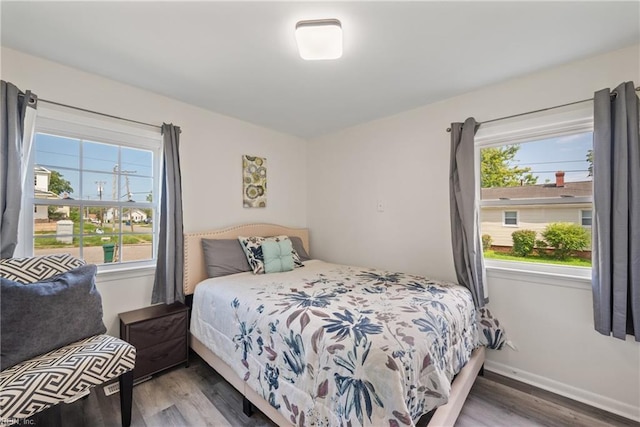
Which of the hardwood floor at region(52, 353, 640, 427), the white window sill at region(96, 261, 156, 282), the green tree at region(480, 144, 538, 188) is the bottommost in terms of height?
the hardwood floor at region(52, 353, 640, 427)

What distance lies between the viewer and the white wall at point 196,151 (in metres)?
1.92

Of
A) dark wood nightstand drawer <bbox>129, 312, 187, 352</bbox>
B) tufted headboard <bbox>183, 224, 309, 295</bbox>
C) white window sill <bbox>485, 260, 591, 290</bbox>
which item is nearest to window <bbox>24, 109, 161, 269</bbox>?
tufted headboard <bbox>183, 224, 309, 295</bbox>

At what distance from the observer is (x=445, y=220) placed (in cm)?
245

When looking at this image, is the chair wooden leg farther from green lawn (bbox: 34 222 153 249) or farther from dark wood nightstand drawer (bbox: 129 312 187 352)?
green lawn (bbox: 34 222 153 249)

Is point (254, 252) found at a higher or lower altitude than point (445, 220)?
lower

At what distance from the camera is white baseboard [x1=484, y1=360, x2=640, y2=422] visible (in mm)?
1726

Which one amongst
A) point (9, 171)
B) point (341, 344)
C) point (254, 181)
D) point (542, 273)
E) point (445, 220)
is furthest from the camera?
point (254, 181)

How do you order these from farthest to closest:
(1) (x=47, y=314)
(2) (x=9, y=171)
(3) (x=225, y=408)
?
1. (3) (x=225, y=408)
2. (2) (x=9, y=171)
3. (1) (x=47, y=314)

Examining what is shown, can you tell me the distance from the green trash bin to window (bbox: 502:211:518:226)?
3.34m

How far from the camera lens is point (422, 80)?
6.98ft

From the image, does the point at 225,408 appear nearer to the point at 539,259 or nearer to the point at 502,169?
the point at 539,259

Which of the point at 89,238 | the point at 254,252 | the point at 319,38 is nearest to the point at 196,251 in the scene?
the point at 254,252

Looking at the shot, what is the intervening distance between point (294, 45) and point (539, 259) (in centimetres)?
245

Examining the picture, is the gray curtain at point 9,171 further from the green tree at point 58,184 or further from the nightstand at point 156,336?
the nightstand at point 156,336
